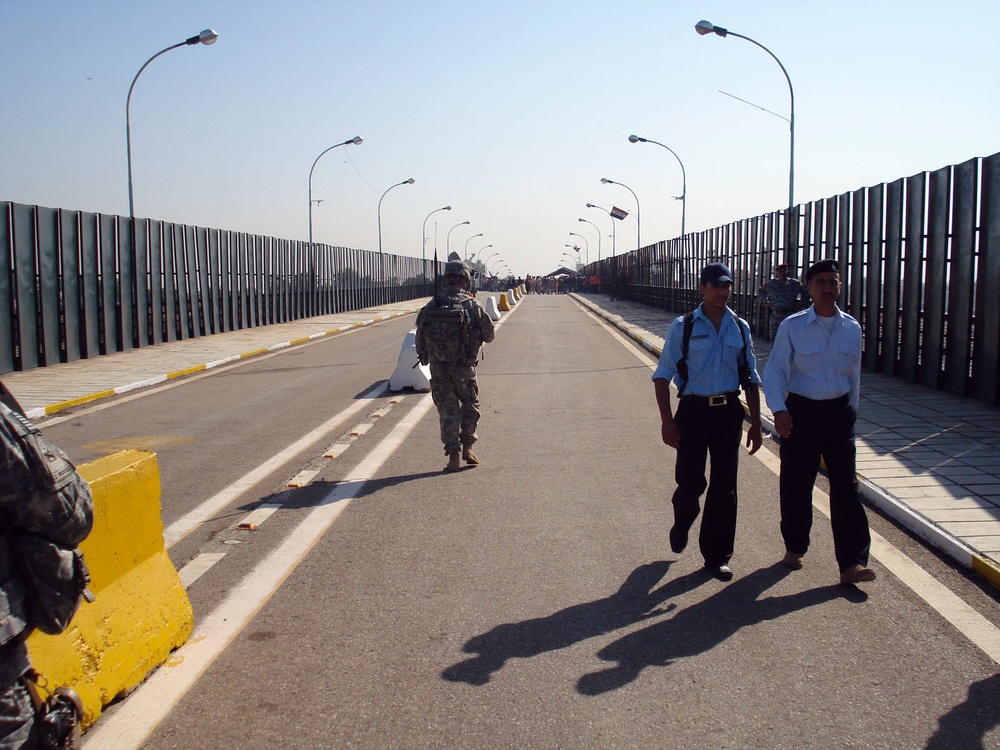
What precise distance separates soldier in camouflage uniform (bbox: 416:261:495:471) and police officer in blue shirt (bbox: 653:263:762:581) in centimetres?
308

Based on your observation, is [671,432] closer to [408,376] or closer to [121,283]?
[408,376]

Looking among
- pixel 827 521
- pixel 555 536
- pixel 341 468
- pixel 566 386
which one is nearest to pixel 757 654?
pixel 555 536

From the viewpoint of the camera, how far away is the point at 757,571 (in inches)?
203

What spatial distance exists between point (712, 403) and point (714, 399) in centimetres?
3

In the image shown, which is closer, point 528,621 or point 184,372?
point 528,621

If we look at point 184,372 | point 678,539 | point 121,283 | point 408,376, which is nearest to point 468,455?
point 678,539

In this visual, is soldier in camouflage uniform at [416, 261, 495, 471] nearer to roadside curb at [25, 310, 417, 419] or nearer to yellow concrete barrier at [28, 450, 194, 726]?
roadside curb at [25, 310, 417, 419]

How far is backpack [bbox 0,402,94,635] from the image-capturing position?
8.02 ft

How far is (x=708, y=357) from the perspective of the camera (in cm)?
512

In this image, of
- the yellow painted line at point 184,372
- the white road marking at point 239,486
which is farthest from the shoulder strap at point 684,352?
the yellow painted line at point 184,372

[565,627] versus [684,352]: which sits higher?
[684,352]

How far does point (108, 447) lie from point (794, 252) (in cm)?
1402

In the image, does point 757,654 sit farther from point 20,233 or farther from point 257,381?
point 20,233

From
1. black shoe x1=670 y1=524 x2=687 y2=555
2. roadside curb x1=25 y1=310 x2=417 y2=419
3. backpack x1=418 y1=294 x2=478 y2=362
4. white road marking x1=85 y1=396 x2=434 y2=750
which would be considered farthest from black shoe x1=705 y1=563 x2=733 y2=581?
roadside curb x1=25 y1=310 x2=417 y2=419
